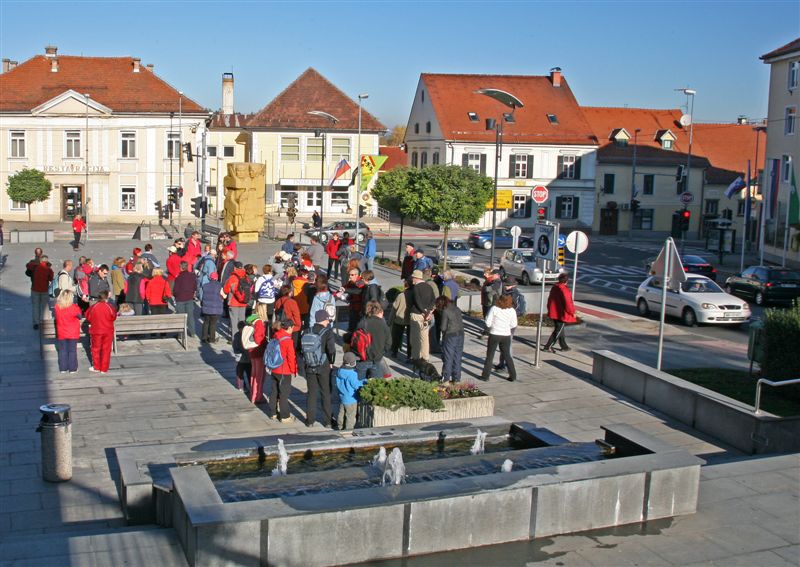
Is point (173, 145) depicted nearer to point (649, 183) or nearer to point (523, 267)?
point (649, 183)

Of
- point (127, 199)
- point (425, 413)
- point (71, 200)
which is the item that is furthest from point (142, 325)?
point (71, 200)

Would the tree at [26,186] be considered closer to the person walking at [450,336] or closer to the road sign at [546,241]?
the road sign at [546,241]

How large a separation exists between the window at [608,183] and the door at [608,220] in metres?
1.42

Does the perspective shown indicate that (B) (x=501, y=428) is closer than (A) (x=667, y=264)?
Yes

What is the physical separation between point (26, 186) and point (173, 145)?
31.1 ft

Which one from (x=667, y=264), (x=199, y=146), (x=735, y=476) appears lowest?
(x=735, y=476)

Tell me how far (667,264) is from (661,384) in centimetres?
205

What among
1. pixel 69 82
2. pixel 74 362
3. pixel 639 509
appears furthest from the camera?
pixel 69 82

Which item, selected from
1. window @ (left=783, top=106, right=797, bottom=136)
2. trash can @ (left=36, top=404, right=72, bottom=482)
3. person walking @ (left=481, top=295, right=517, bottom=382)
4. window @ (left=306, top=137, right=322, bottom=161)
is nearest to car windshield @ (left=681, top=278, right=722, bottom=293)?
person walking @ (left=481, top=295, right=517, bottom=382)

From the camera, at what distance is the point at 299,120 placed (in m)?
65.2

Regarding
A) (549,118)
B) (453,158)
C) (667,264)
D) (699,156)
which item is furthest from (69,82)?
(667,264)

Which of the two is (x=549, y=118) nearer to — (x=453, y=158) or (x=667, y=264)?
(x=453, y=158)

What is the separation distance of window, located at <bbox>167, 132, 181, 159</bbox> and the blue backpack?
50847 mm

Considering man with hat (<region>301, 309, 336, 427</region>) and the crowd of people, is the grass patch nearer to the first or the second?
the crowd of people
